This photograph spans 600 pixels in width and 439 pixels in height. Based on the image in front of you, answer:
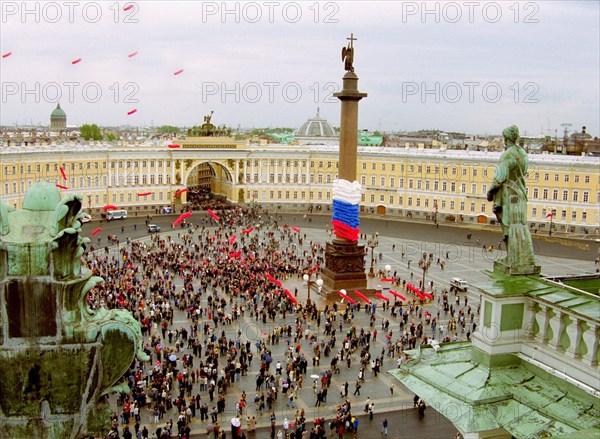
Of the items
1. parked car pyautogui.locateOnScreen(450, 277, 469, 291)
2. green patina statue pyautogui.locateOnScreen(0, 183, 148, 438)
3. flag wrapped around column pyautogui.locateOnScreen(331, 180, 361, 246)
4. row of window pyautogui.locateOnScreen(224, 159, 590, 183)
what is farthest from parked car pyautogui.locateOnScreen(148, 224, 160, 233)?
green patina statue pyautogui.locateOnScreen(0, 183, 148, 438)

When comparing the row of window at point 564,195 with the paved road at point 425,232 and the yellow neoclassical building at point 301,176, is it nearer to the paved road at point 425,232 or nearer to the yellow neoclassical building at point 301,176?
the yellow neoclassical building at point 301,176

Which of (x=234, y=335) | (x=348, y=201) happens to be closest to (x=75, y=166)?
(x=348, y=201)

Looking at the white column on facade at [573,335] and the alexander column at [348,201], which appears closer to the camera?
the white column on facade at [573,335]

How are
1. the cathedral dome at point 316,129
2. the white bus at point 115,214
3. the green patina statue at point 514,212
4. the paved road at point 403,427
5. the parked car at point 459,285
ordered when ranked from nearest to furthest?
the green patina statue at point 514,212 < the paved road at point 403,427 < the parked car at point 459,285 < the white bus at point 115,214 < the cathedral dome at point 316,129

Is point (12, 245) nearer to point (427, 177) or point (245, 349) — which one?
point (245, 349)

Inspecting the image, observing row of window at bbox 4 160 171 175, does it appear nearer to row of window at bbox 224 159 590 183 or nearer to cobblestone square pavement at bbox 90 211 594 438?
row of window at bbox 224 159 590 183

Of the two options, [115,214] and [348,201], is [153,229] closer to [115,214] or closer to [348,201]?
[115,214]

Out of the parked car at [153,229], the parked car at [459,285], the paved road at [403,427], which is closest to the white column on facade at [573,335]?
the paved road at [403,427]
